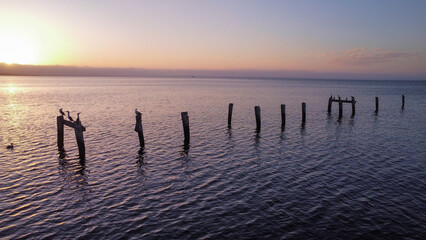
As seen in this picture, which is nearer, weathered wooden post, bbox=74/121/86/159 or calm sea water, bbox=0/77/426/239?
calm sea water, bbox=0/77/426/239

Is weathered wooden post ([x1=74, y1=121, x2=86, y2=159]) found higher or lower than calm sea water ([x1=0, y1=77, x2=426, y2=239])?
higher

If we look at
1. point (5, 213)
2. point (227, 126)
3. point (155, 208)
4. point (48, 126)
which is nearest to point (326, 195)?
point (155, 208)

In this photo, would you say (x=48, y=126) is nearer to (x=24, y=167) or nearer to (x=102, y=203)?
(x=24, y=167)

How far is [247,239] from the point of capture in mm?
8703

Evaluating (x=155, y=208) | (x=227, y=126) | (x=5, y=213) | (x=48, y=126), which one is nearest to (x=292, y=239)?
(x=155, y=208)

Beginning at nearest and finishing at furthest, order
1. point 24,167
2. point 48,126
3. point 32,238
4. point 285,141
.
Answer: point 32,238 → point 24,167 → point 285,141 → point 48,126

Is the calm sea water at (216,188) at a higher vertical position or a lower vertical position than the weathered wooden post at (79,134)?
lower

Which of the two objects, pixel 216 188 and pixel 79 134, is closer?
pixel 216 188

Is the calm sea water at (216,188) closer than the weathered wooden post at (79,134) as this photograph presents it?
Yes

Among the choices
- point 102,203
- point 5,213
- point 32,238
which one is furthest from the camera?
point 102,203

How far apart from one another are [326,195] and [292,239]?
12.9 ft

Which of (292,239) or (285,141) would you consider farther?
(285,141)

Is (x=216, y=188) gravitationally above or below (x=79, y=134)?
below

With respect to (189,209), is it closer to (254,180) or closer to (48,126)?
(254,180)
